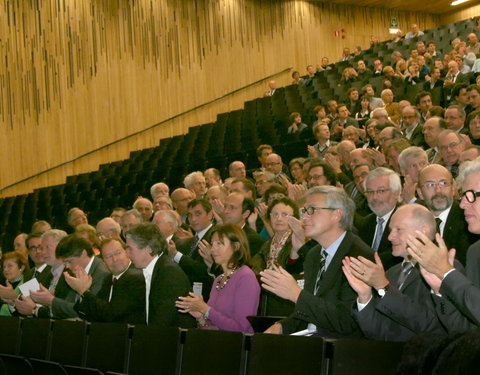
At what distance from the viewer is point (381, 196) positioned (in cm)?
428

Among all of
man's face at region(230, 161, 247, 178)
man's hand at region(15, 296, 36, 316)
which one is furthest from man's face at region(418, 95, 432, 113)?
man's hand at region(15, 296, 36, 316)

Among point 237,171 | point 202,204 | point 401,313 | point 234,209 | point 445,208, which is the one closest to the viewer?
point 401,313

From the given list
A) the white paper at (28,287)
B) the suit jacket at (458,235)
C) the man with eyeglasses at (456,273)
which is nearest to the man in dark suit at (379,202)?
the suit jacket at (458,235)

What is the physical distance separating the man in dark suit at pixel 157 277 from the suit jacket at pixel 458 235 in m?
1.37

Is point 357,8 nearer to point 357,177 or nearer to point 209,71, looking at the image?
point 209,71

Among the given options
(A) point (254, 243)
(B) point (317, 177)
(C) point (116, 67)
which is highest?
(C) point (116, 67)

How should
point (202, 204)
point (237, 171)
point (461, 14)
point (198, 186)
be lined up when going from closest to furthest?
point (202, 204)
point (198, 186)
point (237, 171)
point (461, 14)

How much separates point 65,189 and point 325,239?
8520mm

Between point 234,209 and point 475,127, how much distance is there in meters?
1.88

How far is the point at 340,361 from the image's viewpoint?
9.30 feet

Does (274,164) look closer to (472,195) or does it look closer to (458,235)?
(458,235)

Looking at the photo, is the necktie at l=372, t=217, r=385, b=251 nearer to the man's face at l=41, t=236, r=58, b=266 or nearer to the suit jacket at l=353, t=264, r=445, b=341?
the suit jacket at l=353, t=264, r=445, b=341

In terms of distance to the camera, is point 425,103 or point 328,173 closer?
point 328,173

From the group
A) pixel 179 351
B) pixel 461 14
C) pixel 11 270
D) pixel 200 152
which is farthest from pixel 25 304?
pixel 461 14
